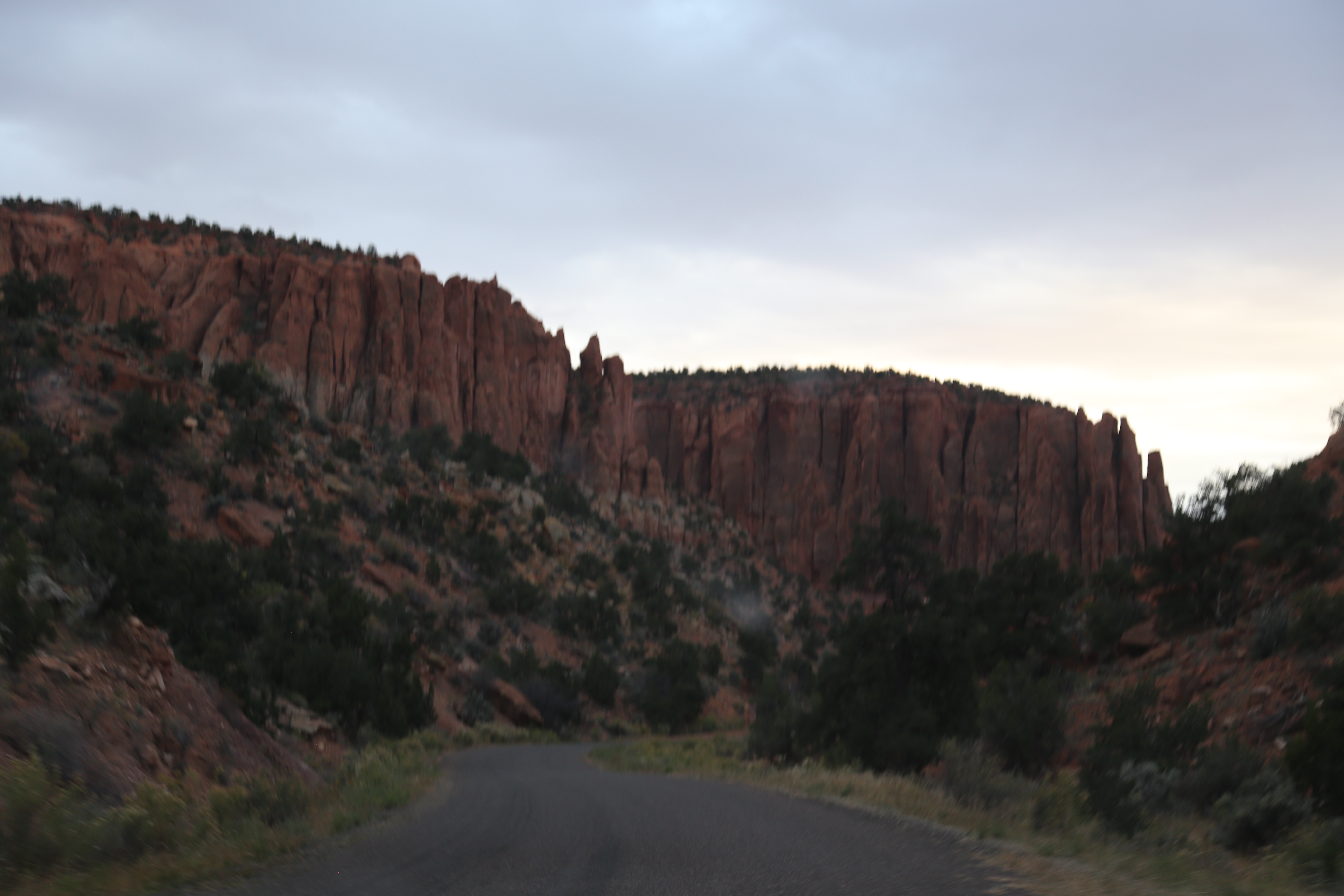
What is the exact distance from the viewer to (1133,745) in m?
14.9

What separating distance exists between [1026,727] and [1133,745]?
3614 mm

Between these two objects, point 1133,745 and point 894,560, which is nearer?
point 1133,745

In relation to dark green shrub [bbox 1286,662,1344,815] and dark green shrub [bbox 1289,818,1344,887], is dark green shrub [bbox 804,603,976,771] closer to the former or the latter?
dark green shrub [bbox 1286,662,1344,815]

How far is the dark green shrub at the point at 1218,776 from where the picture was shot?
40.5 ft

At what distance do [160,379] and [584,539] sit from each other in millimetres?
27431

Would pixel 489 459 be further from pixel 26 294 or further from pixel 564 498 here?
pixel 26 294

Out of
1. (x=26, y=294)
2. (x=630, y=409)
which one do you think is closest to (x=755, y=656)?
(x=630, y=409)

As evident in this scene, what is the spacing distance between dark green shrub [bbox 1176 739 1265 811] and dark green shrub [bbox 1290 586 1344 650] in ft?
19.8

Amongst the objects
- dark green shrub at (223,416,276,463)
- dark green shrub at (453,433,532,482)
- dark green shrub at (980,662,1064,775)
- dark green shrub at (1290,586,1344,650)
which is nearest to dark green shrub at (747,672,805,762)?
dark green shrub at (980,662,1064,775)

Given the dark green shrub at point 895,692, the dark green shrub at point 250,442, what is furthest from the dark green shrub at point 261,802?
the dark green shrub at point 250,442

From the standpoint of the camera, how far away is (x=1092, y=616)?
25672 millimetres

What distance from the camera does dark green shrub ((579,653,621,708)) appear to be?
121 feet

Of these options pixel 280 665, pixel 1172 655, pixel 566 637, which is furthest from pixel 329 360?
pixel 1172 655

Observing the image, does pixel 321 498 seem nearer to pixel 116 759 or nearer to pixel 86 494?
pixel 86 494
